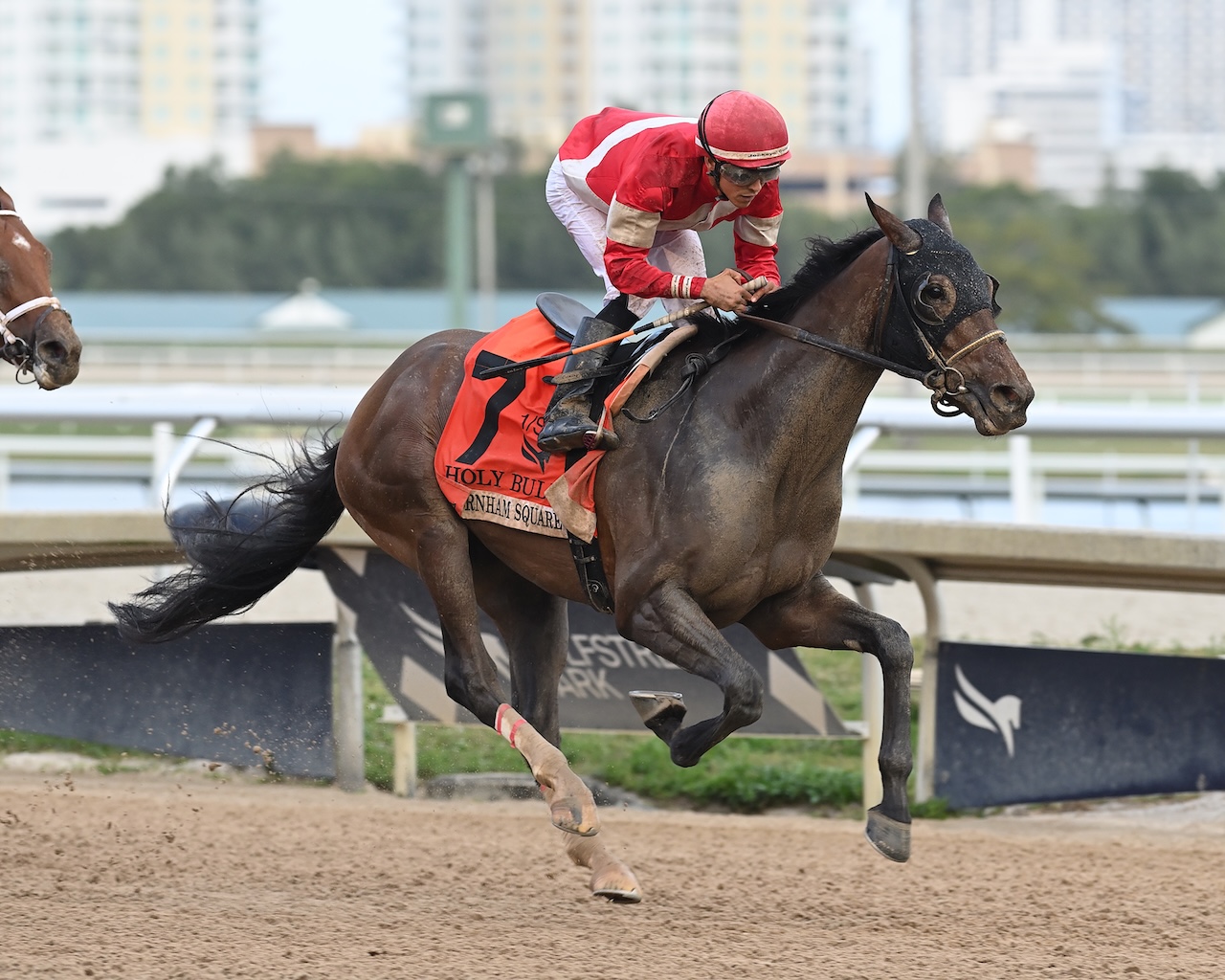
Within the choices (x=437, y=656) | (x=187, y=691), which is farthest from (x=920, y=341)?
(x=187, y=691)

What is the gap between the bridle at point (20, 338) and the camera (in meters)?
4.72

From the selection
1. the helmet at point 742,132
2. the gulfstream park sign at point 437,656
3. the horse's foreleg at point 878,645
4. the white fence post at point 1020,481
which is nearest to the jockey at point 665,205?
the helmet at point 742,132

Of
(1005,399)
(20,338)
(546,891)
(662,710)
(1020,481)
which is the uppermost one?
(20,338)

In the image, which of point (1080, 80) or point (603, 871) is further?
point (1080, 80)

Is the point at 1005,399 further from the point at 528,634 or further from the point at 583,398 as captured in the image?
the point at 528,634

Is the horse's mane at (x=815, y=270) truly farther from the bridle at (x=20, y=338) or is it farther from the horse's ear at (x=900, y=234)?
the bridle at (x=20, y=338)

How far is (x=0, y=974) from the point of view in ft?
11.4

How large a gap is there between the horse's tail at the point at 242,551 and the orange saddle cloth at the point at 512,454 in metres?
0.66

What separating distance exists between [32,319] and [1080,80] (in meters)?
155

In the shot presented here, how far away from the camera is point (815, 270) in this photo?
412cm

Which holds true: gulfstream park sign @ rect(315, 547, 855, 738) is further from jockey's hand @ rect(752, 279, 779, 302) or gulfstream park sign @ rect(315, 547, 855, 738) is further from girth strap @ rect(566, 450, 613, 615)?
jockey's hand @ rect(752, 279, 779, 302)

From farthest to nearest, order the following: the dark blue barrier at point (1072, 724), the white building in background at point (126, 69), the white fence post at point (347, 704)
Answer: the white building in background at point (126, 69) → the white fence post at point (347, 704) → the dark blue barrier at point (1072, 724)

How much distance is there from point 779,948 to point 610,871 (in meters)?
0.48

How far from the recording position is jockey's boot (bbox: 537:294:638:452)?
164 inches
